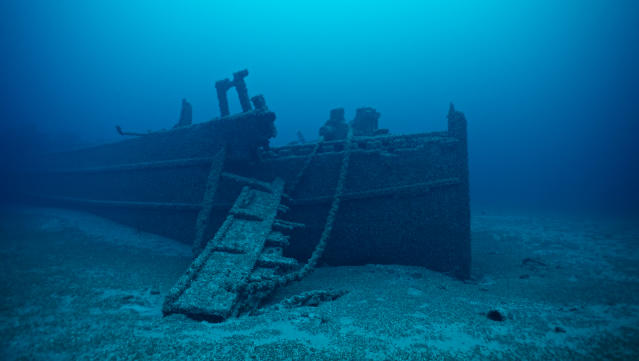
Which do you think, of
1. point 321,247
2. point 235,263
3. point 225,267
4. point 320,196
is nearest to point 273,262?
point 235,263

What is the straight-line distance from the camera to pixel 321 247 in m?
5.95

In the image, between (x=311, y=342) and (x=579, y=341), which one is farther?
(x=579, y=341)

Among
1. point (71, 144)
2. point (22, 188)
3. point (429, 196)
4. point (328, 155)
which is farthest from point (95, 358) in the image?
point (71, 144)

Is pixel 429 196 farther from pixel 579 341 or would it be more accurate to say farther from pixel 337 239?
pixel 579 341

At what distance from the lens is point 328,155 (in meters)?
7.32

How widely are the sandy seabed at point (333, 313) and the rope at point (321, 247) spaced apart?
1.10ft

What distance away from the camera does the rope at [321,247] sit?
14.2ft

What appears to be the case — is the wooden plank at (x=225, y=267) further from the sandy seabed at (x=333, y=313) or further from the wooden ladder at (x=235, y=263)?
the sandy seabed at (x=333, y=313)

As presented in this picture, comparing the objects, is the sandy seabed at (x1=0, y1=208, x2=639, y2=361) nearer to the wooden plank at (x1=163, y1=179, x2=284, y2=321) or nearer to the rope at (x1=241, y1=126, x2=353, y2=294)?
the wooden plank at (x1=163, y1=179, x2=284, y2=321)

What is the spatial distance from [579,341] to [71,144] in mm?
27945

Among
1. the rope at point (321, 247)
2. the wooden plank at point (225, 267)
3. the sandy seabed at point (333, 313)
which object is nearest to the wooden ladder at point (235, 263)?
the wooden plank at point (225, 267)

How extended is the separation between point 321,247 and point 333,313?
208 cm

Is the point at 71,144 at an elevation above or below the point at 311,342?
above

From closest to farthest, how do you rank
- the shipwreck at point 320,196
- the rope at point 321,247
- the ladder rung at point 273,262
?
the rope at point 321,247
the ladder rung at point 273,262
the shipwreck at point 320,196
